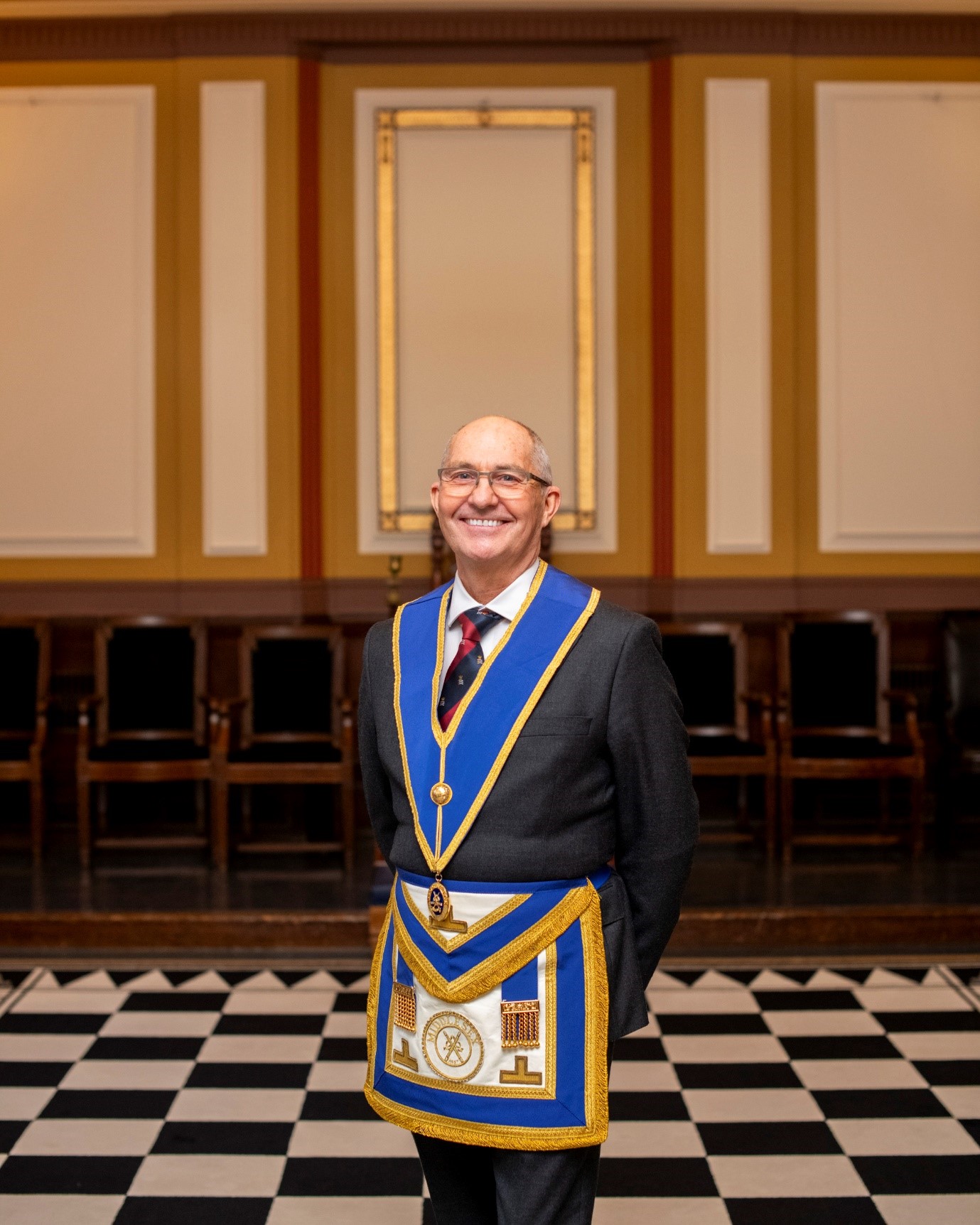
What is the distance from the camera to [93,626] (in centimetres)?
603

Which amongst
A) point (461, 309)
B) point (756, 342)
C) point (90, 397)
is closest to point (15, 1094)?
point (90, 397)

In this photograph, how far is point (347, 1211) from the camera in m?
2.62

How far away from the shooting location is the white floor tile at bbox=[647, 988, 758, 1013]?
3838 mm

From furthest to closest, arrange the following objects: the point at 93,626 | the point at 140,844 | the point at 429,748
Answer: the point at 93,626 < the point at 140,844 < the point at 429,748

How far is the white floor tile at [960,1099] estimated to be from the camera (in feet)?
10.1

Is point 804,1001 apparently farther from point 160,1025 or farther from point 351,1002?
point 160,1025

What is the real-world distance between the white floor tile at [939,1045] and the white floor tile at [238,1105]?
1626 millimetres

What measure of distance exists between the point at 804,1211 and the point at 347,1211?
0.92 metres

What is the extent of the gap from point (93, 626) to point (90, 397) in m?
1.09

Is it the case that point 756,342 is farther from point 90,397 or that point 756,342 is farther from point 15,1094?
point 15,1094

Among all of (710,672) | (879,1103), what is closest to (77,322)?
(710,672)

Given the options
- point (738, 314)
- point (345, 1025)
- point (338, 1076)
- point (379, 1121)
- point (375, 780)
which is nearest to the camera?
point (375, 780)

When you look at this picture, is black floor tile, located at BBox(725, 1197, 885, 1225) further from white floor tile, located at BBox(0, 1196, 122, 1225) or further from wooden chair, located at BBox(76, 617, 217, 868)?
wooden chair, located at BBox(76, 617, 217, 868)

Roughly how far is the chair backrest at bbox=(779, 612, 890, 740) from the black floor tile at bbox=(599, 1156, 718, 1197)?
9.78ft
